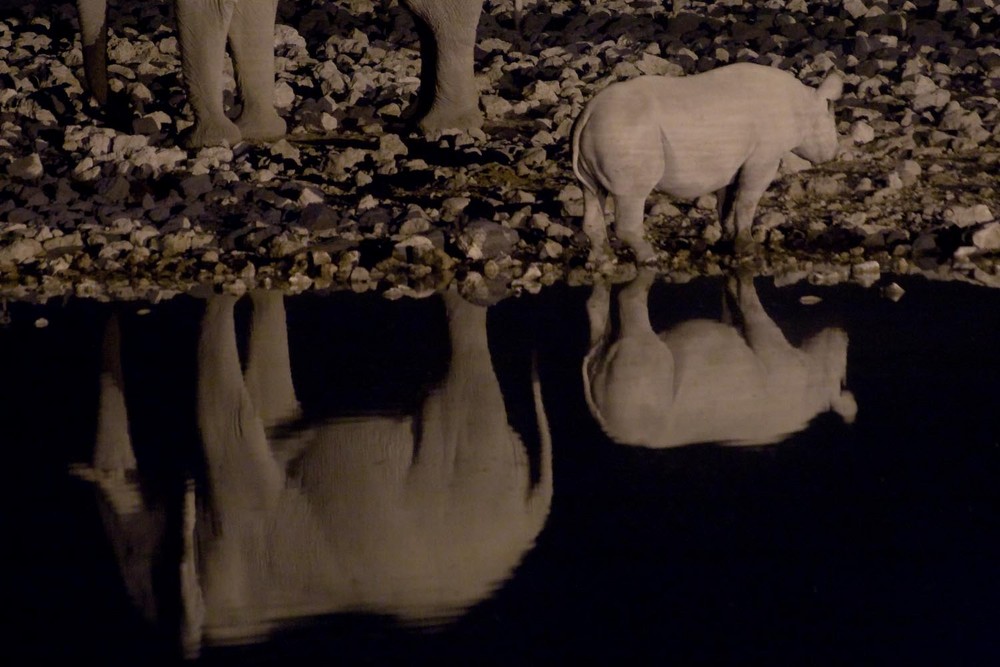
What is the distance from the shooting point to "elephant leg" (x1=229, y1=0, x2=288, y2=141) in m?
11.1

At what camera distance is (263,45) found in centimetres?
1116

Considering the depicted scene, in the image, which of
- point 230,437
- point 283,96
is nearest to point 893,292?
point 230,437

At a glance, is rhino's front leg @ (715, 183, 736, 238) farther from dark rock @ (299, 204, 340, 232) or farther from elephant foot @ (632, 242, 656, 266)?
Result: dark rock @ (299, 204, 340, 232)

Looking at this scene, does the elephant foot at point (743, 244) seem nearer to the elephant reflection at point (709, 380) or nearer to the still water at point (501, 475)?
the still water at point (501, 475)

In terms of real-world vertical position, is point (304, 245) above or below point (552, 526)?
above

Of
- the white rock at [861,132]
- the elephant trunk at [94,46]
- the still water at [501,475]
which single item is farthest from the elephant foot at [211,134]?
the white rock at [861,132]

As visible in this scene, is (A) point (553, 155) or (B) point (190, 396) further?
(A) point (553, 155)

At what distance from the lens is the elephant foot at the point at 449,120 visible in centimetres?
1112

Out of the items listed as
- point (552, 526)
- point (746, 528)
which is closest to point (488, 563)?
point (552, 526)

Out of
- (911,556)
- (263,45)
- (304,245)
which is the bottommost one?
(911,556)

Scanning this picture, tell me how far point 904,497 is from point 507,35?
9.02m

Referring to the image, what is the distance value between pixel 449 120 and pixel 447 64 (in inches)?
14.3

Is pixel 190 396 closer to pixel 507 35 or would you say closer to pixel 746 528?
pixel 746 528

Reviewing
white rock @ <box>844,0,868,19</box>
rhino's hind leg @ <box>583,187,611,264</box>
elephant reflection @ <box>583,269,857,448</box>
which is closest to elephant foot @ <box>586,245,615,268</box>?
rhino's hind leg @ <box>583,187,611,264</box>
